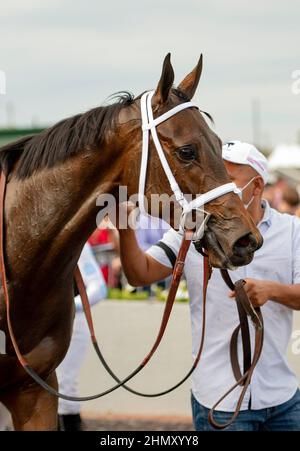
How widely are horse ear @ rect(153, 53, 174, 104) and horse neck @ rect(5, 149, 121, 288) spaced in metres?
0.30

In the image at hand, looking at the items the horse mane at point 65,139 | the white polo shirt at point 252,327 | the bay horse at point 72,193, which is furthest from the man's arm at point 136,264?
the horse mane at point 65,139

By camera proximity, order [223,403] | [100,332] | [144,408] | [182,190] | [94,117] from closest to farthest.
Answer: [182,190], [94,117], [223,403], [144,408], [100,332]

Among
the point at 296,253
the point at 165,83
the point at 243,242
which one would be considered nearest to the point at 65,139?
the point at 165,83

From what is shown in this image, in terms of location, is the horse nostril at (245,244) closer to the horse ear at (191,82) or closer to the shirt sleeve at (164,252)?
the horse ear at (191,82)

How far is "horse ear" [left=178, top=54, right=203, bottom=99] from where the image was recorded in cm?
317

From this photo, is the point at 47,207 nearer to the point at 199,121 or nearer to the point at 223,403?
the point at 199,121

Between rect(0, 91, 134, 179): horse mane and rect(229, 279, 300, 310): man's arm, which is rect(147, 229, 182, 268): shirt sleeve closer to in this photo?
rect(229, 279, 300, 310): man's arm

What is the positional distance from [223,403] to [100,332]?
322cm

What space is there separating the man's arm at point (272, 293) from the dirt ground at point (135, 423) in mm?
2647

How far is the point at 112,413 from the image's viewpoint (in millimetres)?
6145

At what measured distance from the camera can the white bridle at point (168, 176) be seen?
9.46 feet

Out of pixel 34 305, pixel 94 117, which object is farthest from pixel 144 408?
pixel 94 117

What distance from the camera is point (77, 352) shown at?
16.8 ft

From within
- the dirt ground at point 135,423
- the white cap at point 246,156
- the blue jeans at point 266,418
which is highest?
the white cap at point 246,156
